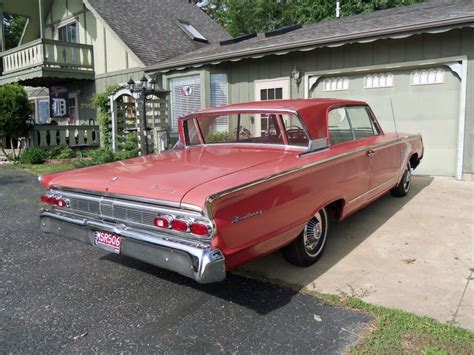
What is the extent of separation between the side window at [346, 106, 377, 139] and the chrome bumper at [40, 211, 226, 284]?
9.14 feet

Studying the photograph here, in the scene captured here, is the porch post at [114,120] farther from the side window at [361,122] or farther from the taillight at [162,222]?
the taillight at [162,222]

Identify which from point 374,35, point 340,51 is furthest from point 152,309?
point 340,51

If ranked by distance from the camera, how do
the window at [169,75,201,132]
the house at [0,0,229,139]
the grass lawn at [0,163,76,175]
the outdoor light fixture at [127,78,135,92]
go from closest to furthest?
the outdoor light fixture at [127,78,135,92] < the grass lawn at [0,163,76,175] < the window at [169,75,201,132] < the house at [0,0,229,139]

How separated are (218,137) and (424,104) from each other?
527 centimetres

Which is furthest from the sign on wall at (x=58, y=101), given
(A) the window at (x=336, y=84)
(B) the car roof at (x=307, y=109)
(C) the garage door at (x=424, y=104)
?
(B) the car roof at (x=307, y=109)

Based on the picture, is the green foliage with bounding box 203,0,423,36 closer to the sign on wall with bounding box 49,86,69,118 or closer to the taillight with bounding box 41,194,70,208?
the sign on wall with bounding box 49,86,69,118

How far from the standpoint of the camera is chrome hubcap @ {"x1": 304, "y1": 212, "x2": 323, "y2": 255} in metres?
3.81

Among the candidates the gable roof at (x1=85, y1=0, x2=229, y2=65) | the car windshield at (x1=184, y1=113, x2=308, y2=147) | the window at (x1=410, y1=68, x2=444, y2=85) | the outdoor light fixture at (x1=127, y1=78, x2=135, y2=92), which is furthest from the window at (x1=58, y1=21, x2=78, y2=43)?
the car windshield at (x1=184, y1=113, x2=308, y2=147)

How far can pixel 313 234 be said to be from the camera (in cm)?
387

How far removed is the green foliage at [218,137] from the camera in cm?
471

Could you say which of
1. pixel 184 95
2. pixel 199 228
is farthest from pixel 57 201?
pixel 184 95

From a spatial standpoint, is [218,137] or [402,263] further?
[218,137]

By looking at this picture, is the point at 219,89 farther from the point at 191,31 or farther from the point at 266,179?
the point at 266,179

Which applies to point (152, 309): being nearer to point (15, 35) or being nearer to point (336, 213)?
point (336, 213)
